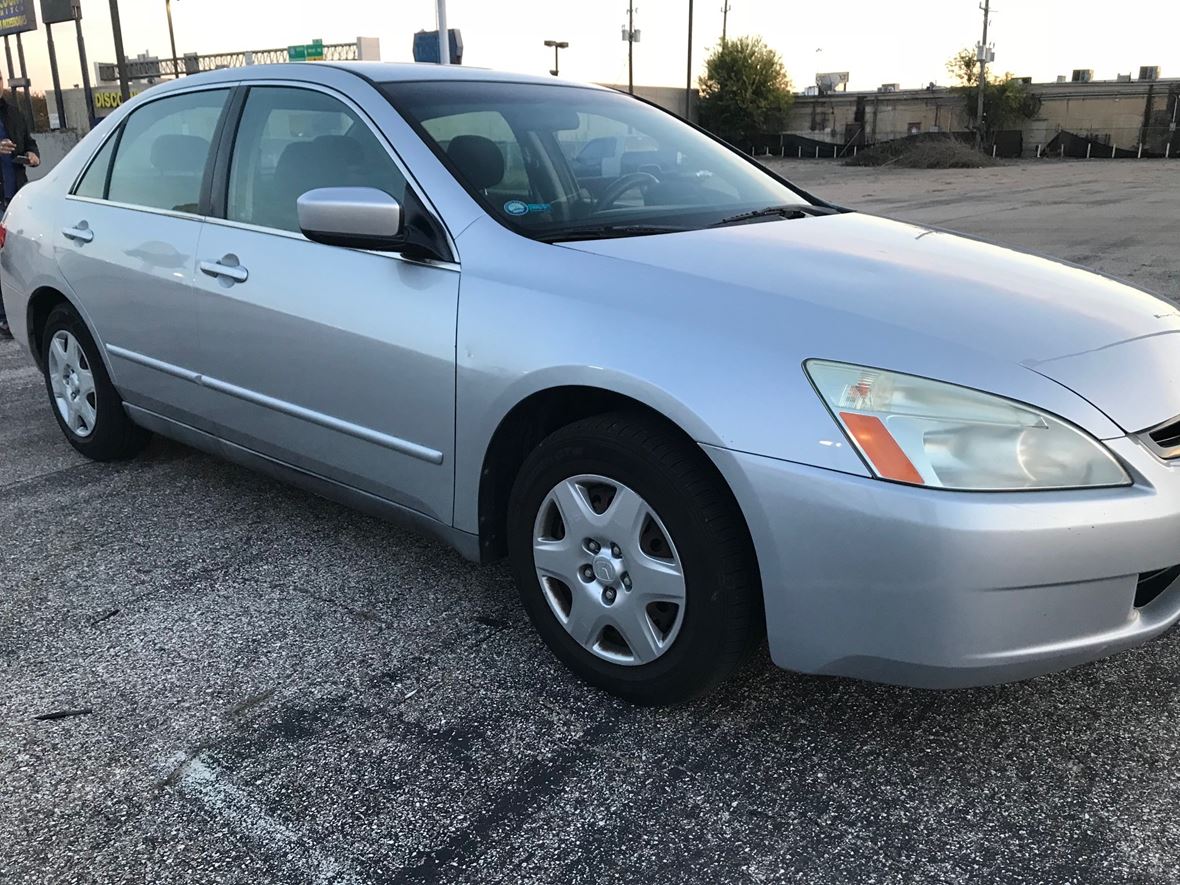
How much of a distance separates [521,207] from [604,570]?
1.06 metres

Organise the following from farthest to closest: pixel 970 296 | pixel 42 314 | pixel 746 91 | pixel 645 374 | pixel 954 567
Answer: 1. pixel 746 91
2. pixel 42 314
3. pixel 970 296
4. pixel 645 374
5. pixel 954 567

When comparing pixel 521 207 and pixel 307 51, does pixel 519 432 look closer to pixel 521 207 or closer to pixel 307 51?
pixel 521 207

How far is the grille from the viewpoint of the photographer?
2.07m

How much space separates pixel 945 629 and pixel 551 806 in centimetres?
89

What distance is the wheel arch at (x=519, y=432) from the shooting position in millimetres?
2436

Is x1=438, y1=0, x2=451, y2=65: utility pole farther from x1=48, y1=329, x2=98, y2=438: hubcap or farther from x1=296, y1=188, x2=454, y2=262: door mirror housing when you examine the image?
x1=296, y1=188, x2=454, y2=262: door mirror housing

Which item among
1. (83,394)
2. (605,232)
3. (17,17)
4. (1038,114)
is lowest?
(83,394)

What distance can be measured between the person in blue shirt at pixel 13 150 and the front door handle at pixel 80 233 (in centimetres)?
339

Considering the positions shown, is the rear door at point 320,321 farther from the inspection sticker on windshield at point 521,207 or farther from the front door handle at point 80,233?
the front door handle at point 80,233

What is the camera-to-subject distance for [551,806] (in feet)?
6.91

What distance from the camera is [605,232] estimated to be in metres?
2.69

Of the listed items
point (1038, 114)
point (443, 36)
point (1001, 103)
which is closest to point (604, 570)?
point (443, 36)

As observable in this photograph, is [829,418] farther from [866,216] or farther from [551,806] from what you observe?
[866,216]

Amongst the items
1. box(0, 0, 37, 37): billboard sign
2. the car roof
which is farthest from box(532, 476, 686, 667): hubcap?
box(0, 0, 37, 37): billboard sign
